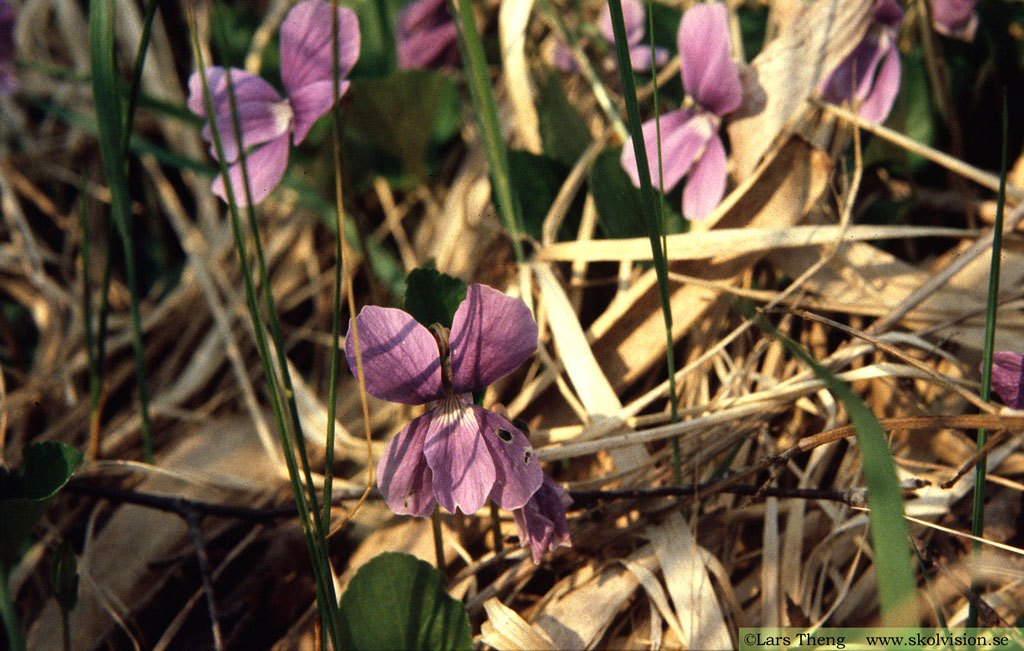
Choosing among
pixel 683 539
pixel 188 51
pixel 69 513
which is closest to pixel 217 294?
pixel 69 513

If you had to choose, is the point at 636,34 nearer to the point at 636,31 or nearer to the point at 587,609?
the point at 636,31

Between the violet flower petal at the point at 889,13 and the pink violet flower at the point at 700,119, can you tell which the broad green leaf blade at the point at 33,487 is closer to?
the pink violet flower at the point at 700,119

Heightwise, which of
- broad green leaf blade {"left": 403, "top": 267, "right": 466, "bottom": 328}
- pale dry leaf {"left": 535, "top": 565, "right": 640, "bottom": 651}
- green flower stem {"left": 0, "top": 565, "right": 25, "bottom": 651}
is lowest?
pale dry leaf {"left": 535, "top": 565, "right": 640, "bottom": 651}

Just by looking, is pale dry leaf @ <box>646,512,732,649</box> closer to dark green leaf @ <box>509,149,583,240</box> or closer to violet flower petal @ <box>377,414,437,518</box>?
violet flower petal @ <box>377,414,437,518</box>

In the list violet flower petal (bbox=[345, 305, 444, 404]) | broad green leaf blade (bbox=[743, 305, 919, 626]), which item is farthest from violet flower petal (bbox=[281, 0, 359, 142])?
broad green leaf blade (bbox=[743, 305, 919, 626])

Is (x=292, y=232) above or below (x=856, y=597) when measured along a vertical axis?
above

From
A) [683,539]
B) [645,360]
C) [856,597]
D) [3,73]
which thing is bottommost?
[856,597]

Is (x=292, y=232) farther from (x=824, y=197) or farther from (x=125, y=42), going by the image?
(x=824, y=197)

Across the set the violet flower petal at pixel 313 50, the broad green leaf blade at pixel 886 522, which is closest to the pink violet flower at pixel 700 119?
the violet flower petal at pixel 313 50
